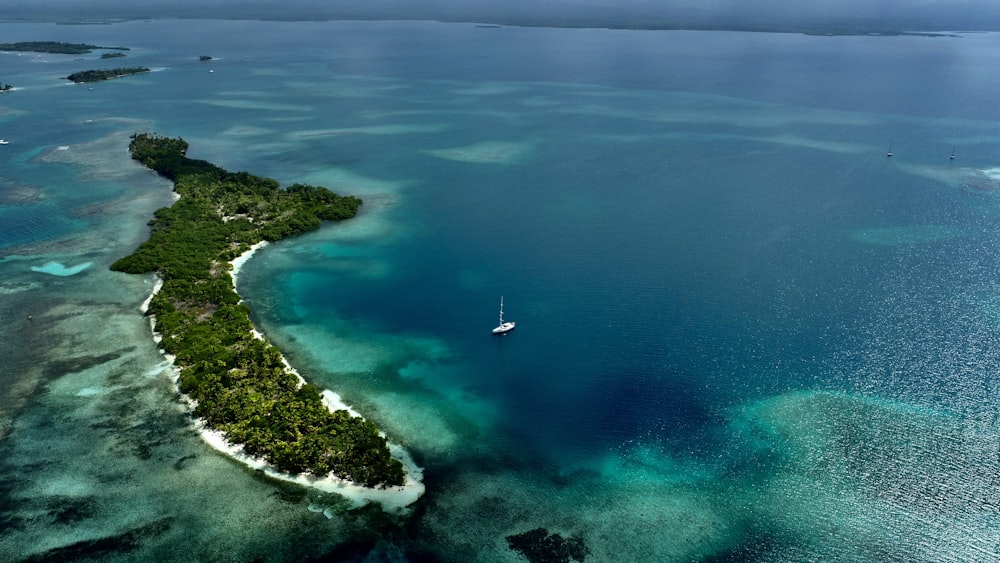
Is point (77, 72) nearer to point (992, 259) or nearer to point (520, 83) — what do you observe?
point (520, 83)

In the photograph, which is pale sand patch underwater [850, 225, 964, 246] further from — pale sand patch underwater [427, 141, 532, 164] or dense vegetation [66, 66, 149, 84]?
dense vegetation [66, 66, 149, 84]

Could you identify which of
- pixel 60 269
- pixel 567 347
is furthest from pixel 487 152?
pixel 60 269

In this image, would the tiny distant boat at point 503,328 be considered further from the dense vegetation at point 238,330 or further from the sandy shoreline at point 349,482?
the dense vegetation at point 238,330

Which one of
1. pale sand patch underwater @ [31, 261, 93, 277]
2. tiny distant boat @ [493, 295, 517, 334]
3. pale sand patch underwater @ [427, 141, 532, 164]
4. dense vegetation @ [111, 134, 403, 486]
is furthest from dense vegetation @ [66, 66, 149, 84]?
tiny distant boat @ [493, 295, 517, 334]

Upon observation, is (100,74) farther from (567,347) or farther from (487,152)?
(567,347)

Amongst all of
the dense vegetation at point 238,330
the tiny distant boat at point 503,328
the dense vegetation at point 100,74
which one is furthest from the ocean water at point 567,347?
the dense vegetation at point 100,74

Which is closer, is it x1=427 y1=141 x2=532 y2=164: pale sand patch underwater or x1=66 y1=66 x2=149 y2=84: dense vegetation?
x1=427 y1=141 x2=532 y2=164: pale sand patch underwater

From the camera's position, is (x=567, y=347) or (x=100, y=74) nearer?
(x=567, y=347)
